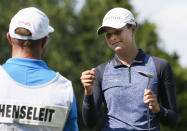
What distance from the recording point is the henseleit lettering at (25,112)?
9.81ft

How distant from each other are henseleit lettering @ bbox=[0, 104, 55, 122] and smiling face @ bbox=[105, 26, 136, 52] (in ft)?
4.20

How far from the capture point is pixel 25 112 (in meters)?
3.01

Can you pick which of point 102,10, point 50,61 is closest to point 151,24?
point 102,10

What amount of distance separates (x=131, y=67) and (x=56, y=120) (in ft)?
4.21

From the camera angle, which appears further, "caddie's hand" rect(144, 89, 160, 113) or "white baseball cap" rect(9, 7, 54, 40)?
"caddie's hand" rect(144, 89, 160, 113)

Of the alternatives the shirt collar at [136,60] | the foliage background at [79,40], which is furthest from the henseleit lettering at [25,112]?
the foliage background at [79,40]

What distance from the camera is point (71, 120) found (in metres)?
3.20

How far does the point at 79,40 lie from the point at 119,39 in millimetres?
24019

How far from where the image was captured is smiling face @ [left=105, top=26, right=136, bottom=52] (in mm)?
4074

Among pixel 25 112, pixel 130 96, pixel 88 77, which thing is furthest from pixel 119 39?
pixel 25 112

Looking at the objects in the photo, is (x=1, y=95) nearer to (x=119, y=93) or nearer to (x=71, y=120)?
(x=71, y=120)

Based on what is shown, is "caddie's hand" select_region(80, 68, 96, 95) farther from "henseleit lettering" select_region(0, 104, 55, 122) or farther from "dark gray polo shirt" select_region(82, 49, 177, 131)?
"henseleit lettering" select_region(0, 104, 55, 122)

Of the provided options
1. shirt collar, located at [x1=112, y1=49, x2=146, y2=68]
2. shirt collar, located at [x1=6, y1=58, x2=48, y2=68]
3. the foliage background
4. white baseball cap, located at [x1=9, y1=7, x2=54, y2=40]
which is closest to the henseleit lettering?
shirt collar, located at [x1=6, y1=58, x2=48, y2=68]

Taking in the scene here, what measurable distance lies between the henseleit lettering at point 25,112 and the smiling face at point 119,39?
128 cm
